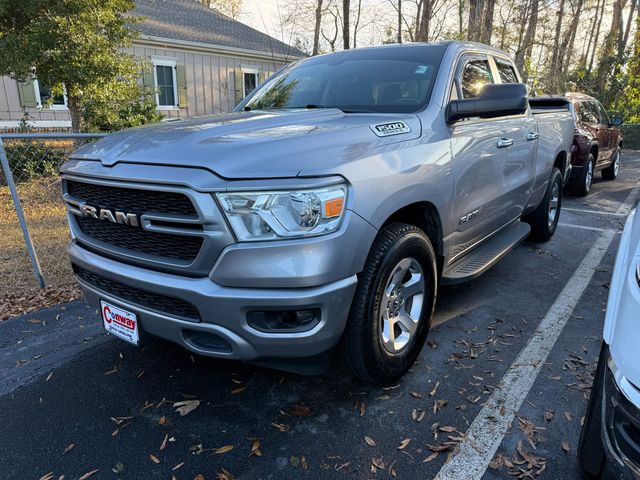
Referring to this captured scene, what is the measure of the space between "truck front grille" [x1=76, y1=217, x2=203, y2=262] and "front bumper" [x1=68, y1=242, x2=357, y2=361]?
11cm

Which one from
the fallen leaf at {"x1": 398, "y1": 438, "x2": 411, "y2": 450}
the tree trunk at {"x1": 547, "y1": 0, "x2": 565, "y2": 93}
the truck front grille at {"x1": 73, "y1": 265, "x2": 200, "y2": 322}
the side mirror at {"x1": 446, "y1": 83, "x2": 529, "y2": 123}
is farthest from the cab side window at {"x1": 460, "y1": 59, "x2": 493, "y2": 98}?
the tree trunk at {"x1": 547, "y1": 0, "x2": 565, "y2": 93}

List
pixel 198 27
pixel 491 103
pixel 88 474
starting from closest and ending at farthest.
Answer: pixel 88 474 → pixel 491 103 → pixel 198 27

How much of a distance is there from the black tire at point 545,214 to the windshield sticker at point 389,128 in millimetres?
3336

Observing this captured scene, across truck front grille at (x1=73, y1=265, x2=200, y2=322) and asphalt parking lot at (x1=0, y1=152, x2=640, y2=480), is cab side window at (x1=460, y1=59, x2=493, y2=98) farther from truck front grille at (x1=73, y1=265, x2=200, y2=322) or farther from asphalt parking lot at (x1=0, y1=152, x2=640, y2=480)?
truck front grille at (x1=73, y1=265, x2=200, y2=322)

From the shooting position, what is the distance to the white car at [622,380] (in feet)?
4.69

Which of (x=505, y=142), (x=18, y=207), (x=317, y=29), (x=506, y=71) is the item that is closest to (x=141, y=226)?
(x=18, y=207)

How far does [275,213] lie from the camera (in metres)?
2.00

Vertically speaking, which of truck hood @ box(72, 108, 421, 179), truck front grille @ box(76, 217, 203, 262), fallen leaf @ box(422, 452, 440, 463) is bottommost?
fallen leaf @ box(422, 452, 440, 463)

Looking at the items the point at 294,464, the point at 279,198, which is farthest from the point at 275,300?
the point at 294,464

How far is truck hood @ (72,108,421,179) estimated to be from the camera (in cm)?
205

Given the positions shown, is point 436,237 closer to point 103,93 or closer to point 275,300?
point 275,300

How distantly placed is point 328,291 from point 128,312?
1.08 meters

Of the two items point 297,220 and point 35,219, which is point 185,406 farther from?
point 35,219

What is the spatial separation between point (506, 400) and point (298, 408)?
1.19 meters
